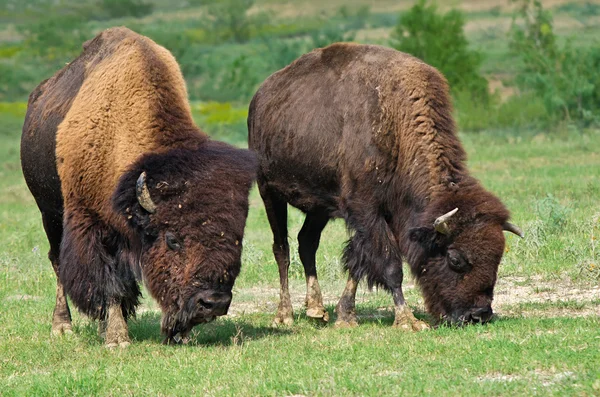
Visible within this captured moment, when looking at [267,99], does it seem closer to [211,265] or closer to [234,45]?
[211,265]

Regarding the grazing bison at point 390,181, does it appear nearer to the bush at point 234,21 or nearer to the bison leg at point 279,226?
the bison leg at point 279,226

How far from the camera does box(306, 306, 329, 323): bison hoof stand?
964cm

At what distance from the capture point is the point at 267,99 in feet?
35.0

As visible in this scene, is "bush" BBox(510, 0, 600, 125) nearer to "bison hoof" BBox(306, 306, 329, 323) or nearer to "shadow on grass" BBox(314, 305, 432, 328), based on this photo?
"shadow on grass" BBox(314, 305, 432, 328)

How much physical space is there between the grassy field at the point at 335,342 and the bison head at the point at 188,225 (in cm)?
46

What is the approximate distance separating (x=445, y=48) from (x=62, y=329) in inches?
979

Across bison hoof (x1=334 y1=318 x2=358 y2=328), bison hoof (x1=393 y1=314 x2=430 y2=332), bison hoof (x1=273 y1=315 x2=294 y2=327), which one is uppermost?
bison hoof (x1=393 y1=314 x2=430 y2=332)

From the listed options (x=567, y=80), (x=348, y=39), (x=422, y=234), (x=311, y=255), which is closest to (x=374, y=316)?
(x=311, y=255)

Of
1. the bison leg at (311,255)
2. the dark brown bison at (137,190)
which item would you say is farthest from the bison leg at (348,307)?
the dark brown bison at (137,190)

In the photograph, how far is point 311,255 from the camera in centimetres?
1049

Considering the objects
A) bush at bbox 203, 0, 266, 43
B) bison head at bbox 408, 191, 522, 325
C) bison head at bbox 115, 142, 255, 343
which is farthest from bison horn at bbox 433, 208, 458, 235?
bush at bbox 203, 0, 266, 43

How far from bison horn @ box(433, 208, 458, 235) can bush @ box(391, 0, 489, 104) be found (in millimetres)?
23134

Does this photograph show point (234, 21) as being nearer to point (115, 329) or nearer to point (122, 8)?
point (122, 8)

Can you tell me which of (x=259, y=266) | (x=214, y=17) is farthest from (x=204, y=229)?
(x=214, y=17)
